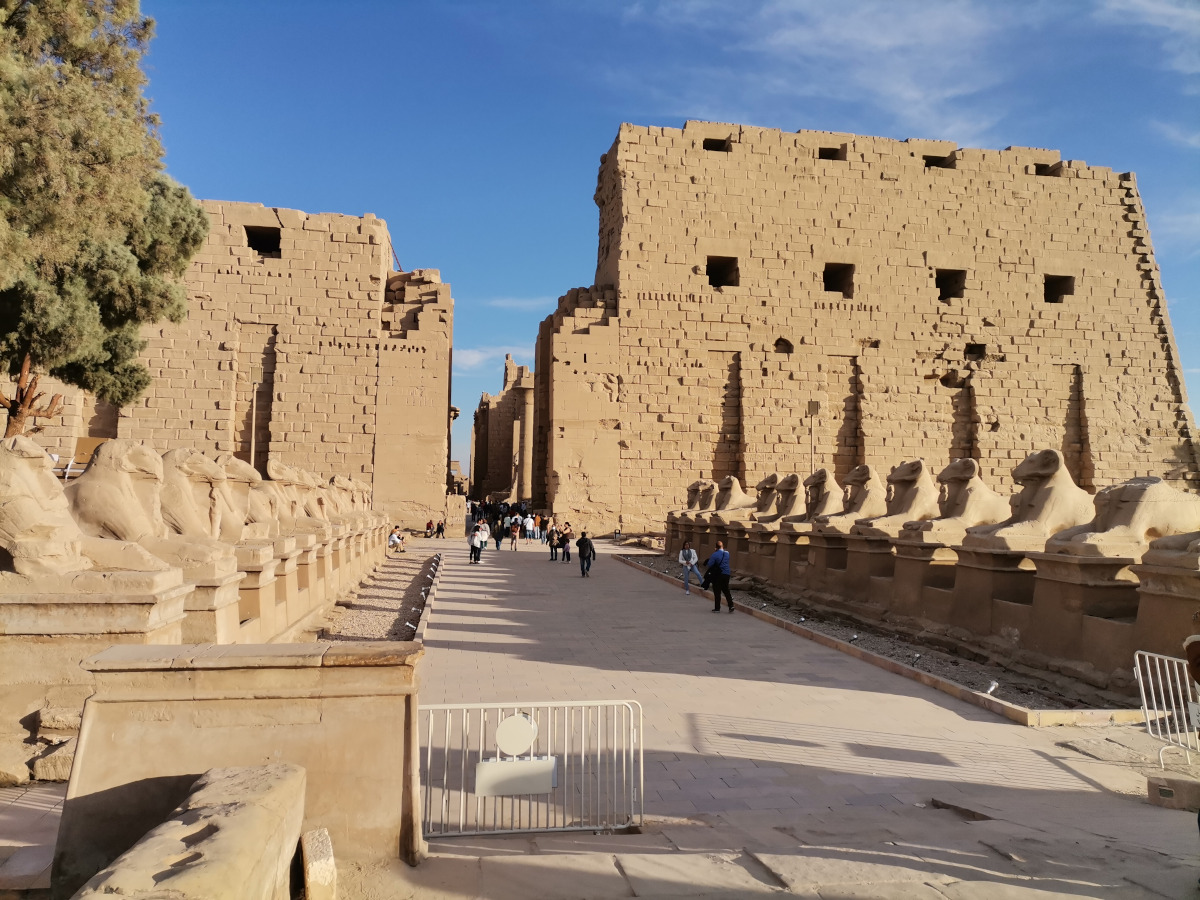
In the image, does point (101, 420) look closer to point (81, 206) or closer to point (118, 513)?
point (81, 206)

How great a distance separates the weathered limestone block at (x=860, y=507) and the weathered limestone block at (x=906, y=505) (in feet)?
1.30

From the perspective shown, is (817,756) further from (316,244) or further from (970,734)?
(316,244)

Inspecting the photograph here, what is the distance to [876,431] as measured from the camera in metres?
23.4

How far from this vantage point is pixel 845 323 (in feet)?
77.8

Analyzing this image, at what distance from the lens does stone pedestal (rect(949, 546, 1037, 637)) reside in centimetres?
817

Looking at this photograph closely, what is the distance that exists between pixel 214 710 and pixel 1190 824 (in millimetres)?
4129

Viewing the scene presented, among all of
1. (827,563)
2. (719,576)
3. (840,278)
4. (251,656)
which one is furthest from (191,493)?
(840,278)

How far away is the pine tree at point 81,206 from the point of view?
9.70m

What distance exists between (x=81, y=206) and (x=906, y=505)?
1117 cm

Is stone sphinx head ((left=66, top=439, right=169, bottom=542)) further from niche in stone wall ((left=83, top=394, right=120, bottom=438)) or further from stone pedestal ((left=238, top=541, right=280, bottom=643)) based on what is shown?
niche in stone wall ((left=83, top=394, right=120, bottom=438))

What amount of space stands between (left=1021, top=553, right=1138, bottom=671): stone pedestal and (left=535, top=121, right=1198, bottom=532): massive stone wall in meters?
14.9

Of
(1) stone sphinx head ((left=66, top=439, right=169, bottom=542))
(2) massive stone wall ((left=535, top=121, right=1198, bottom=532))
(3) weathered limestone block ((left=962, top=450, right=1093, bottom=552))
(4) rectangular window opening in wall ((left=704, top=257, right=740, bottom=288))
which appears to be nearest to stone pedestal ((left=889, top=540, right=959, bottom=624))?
(3) weathered limestone block ((left=962, top=450, right=1093, bottom=552))

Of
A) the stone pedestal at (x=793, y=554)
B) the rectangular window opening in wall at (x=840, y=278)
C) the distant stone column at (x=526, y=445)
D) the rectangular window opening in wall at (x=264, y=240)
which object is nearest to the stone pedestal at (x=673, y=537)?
the stone pedestal at (x=793, y=554)

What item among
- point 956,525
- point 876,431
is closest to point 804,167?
point 876,431
